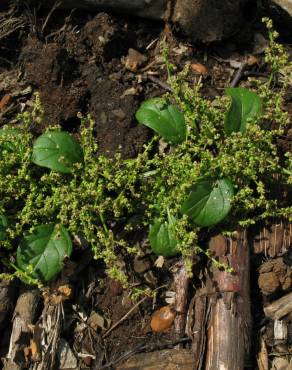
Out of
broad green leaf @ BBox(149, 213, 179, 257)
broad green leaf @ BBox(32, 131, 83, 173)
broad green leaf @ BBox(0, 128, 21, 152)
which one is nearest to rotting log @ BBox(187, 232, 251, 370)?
broad green leaf @ BBox(149, 213, 179, 257)

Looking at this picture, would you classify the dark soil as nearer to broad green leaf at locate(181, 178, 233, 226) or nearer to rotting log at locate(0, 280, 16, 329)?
rotting log at locate(0, 280, 16, 329)

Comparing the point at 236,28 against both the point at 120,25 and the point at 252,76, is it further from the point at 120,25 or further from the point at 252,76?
the point at 120,25

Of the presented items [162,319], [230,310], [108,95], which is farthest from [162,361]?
[108,95]

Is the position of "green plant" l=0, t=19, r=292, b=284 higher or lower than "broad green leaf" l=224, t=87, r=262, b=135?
lower

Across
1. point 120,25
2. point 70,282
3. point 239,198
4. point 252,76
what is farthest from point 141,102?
point 70,282

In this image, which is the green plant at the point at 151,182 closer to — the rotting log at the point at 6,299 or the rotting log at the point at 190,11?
the rotting log at the point at 6,299

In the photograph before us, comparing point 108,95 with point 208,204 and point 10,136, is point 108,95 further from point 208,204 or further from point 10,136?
point 208,204

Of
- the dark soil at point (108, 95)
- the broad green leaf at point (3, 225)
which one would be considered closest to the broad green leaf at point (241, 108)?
the dark soil at point (108, 95)
